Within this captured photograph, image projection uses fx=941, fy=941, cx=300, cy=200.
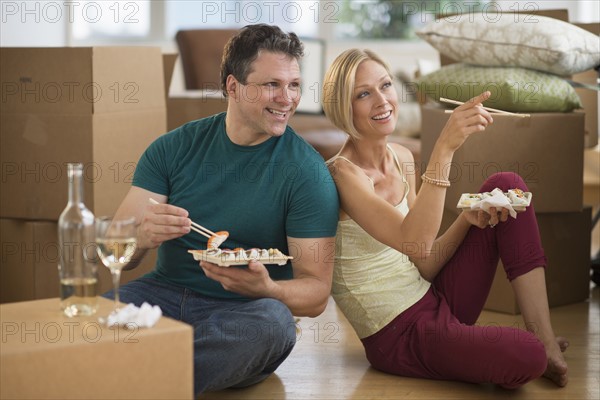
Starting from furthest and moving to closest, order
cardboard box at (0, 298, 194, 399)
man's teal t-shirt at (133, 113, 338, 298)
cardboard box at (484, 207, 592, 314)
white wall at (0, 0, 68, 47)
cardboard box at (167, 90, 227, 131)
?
white wall at (0, 0, 68, 47) → cardboard box at (167, 90, 227, 131) → cardboard box at (484, 207, 592, 314) → man's teal t-shirt at (133, 113, 338, 298) → cardboard box at (0, 298, 194, 399)

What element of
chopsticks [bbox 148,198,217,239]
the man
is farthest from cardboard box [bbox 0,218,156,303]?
chopsticks [bbox 148,198,217,239]

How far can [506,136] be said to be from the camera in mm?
2938

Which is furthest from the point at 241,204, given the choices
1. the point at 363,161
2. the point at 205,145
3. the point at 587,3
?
the point at 587,3

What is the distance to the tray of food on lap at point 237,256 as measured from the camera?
75.5 inches

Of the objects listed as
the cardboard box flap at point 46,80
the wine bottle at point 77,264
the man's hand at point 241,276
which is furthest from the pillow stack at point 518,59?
the wine bottle at point 77,264

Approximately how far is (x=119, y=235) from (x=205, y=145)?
708mm

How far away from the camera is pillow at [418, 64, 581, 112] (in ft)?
9.54

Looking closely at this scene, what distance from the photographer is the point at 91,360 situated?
1.54 metres

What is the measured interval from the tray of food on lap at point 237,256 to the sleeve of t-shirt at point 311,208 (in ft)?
0.55

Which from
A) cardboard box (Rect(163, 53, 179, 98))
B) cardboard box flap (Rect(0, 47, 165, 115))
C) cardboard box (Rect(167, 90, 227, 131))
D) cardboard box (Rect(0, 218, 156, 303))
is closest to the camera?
cardboard box flap (Rect(0, 47, 165, 115))

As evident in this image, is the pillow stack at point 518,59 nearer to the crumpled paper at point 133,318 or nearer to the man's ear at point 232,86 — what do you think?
the man's ear at point 232,86

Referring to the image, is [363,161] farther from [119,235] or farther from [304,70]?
[304,70]

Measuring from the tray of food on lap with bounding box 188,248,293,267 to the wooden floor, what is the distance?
0.42 meters

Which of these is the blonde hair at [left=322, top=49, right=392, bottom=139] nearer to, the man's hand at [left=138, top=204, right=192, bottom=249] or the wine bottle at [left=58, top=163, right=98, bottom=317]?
the man's hand at [left=138, top=204, right=192, bottom=249]
